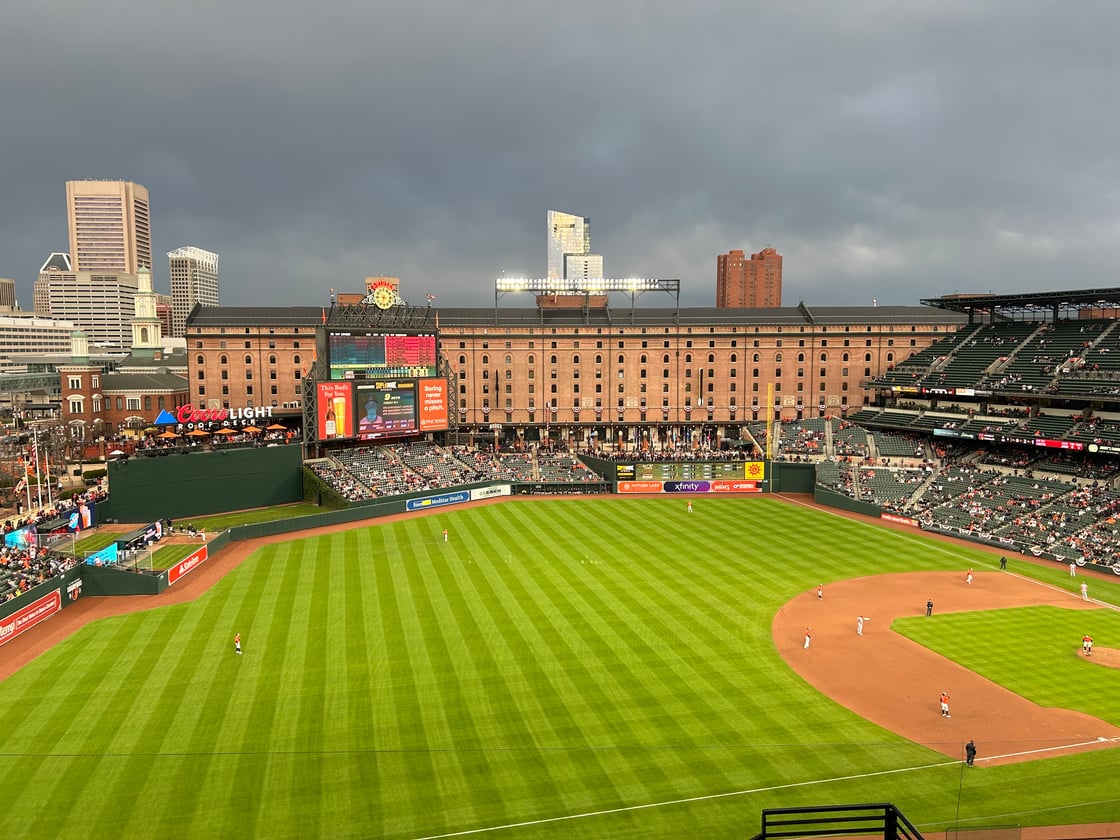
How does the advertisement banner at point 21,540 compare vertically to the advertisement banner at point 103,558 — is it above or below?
above

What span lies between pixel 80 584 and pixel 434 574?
1970 cm

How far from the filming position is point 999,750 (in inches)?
884

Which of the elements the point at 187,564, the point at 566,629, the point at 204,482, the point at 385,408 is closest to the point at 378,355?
the point at 385,408

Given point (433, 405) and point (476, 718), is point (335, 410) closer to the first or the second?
point (433, 405)

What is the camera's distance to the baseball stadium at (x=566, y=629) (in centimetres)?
1994

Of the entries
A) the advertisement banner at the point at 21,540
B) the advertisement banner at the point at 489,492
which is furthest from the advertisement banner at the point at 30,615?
the advertisement banner at the point at 489,492

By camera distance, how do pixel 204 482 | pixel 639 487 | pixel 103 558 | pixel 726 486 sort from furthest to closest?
pixel 639 487
pixel 726 486
pixel 204 482
pixel 103 558

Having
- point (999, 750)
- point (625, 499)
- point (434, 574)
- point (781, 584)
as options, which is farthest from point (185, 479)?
point (999, 750)

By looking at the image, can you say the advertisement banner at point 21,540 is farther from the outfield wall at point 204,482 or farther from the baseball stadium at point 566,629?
the outfield wall at point 204,482

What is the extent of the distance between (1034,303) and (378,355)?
233ft

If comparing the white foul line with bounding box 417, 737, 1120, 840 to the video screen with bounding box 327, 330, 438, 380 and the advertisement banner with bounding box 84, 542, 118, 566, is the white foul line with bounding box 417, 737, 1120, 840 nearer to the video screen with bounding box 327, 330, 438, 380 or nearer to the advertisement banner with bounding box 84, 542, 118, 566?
the advertisement banner with bounding box 84, 542, 118, 566

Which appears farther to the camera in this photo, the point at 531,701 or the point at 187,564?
the point at 187,564

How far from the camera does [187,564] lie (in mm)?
42719

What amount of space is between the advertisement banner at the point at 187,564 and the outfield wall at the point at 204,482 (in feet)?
42.8
